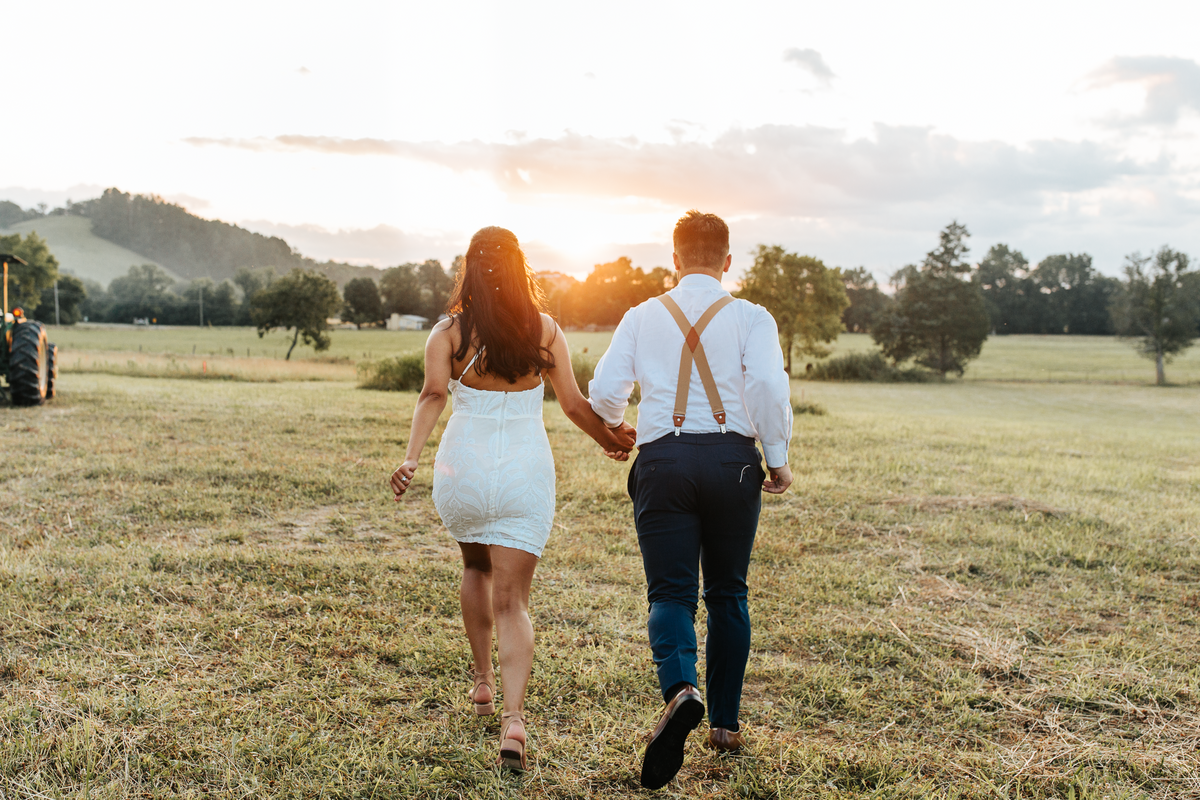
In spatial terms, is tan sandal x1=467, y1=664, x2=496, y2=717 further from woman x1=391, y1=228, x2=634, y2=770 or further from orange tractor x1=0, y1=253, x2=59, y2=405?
orange tractor x1=0, y1=253, x2=59, y2=405

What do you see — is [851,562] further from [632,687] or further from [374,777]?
[374,777]

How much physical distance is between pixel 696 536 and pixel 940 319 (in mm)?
51296

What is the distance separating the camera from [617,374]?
3264 millimetres

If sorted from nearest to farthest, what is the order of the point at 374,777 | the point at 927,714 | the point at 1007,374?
the point at 374,777, the point at 927,714, the point at 1007,374

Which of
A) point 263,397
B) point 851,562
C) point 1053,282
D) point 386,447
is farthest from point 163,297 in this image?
point 1053,282

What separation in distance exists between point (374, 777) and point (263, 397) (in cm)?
1499

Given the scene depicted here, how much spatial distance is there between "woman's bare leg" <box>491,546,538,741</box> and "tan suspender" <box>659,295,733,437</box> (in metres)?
0.90

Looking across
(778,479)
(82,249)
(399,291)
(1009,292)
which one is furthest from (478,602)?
(82,249)

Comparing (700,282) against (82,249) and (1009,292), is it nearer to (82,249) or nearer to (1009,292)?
(1009,292)

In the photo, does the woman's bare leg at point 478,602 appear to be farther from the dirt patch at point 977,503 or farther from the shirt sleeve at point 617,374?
the dirt patch at point 977,503

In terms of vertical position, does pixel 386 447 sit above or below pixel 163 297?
below

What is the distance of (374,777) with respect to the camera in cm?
302

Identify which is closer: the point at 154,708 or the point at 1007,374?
the point at 154,708

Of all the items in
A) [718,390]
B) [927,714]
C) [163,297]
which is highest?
[163,297]
